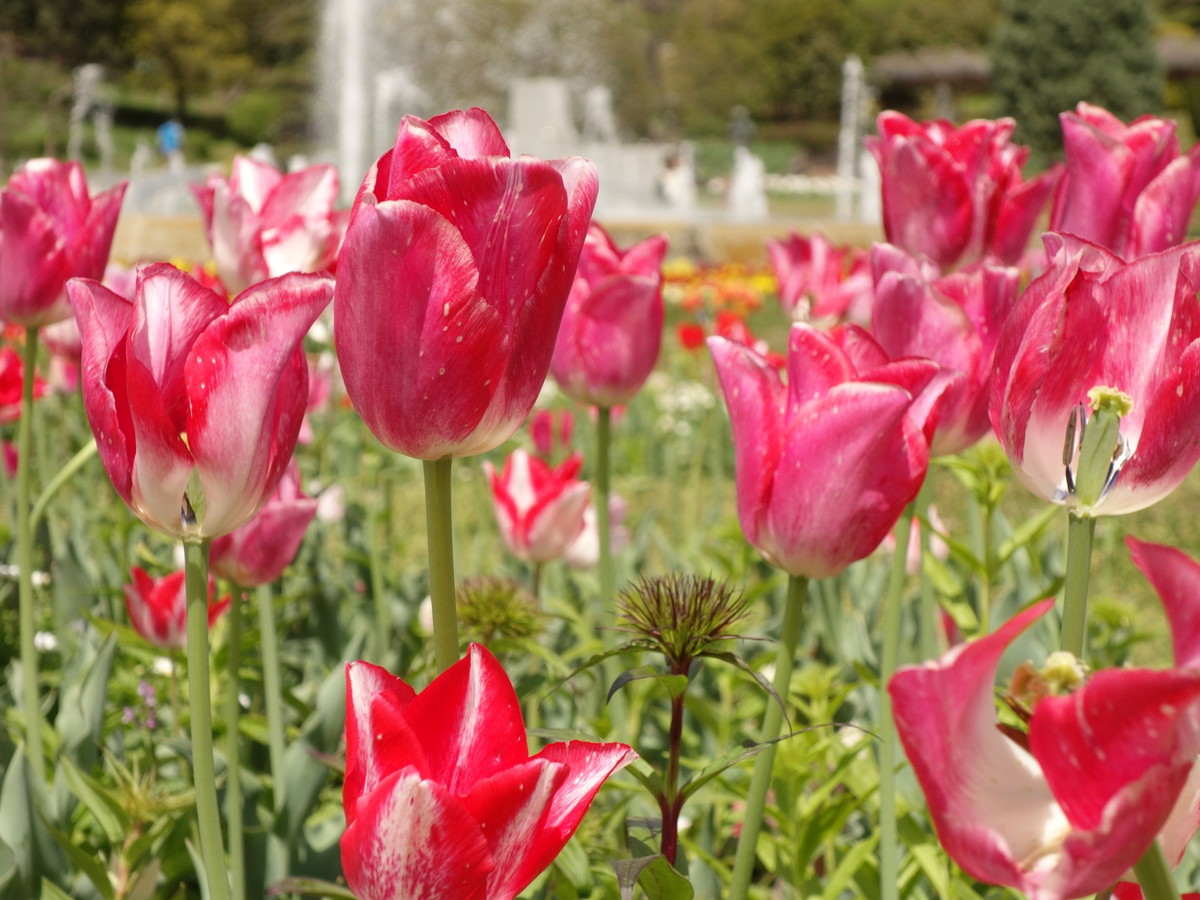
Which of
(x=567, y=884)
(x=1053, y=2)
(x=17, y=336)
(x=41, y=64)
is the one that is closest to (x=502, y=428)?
(x=567, y=884)

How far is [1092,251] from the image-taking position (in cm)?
75

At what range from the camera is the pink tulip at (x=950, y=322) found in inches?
43.2

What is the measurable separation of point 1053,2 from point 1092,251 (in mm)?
28168

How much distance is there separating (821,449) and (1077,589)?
0.66 feet

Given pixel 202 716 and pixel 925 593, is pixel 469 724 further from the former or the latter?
pixel 925 593

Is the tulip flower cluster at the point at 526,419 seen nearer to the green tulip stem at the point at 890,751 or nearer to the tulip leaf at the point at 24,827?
the green tulip stem at the point at 890,751

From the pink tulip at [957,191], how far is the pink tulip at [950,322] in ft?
1.04

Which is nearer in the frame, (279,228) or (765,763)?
(765,763)

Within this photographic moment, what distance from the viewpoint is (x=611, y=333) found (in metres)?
1.61

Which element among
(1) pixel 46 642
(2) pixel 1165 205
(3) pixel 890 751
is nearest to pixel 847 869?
(3) pixel 890 751

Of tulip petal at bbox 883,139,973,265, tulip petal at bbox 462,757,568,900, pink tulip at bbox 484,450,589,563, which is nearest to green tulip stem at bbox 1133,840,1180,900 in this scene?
tulip petal at bbox 462,757,568,900

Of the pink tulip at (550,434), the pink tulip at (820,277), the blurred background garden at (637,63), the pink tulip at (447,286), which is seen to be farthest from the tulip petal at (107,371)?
the blurred background garden at (637,63)

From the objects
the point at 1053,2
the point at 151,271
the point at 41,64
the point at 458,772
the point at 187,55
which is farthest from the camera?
the point at 187,55

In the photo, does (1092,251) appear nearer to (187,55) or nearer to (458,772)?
(458,772)
